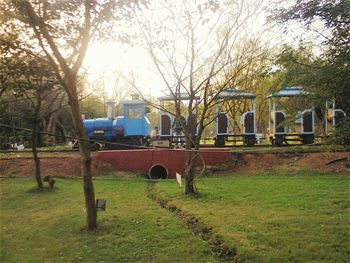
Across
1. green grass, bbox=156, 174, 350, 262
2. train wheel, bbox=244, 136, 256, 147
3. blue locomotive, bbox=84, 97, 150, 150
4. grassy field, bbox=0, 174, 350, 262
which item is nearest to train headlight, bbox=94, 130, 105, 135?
blue locomotive, bbox=84, 97, 150, 150

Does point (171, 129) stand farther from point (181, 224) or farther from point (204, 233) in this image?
point (204, 233)

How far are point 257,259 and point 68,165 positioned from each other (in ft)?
39.8

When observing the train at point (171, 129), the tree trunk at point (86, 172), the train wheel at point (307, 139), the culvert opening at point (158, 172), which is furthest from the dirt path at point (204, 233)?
the train wheel at point (307, 139)

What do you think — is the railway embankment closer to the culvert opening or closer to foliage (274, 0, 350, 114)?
the culvert opening

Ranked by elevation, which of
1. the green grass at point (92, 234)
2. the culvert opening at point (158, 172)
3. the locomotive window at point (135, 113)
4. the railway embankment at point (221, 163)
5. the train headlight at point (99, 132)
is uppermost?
the locomotive window at point (135, 113)

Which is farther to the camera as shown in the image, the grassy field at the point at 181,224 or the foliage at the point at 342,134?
the grassy field at the point at 181,224

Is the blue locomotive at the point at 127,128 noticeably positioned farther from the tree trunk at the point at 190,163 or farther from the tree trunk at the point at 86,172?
the tree trunk at the point at 86,172

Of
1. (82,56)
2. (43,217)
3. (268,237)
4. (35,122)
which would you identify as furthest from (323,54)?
(35,122)

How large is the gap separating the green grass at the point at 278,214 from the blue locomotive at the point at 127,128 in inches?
354

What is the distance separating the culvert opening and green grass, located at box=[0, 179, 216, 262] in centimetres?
483

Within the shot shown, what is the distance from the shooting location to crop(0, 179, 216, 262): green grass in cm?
724

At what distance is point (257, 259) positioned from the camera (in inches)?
263

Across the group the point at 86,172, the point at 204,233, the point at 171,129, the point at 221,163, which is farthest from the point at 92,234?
the point at 171,129

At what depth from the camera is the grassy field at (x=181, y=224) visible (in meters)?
7.14
